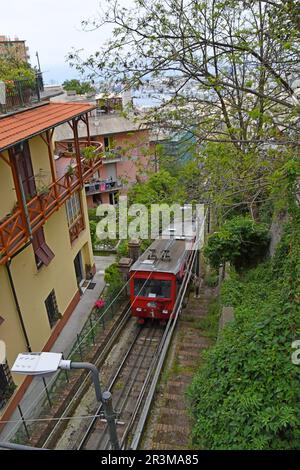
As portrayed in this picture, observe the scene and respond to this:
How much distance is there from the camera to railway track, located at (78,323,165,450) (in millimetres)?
8977

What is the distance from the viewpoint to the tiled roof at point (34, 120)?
805 centimetres

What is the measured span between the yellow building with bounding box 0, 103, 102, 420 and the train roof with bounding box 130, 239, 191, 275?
3226 millimetres

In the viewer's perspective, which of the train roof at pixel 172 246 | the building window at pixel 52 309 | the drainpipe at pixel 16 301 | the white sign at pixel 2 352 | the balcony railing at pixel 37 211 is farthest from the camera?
the train roof at pixel 172 246

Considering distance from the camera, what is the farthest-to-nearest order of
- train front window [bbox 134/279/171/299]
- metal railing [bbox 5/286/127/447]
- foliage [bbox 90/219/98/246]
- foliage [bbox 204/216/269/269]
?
1. foliage [bbox 90/219/98/246]
2. train front window [bbox 134/279/171/299]
3. foliage [bbox 204/216/269/269]
4. metal railing [bbox 5/286/127/447]

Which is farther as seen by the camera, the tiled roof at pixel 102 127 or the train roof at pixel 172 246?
the tiled roof at pixel 102 127

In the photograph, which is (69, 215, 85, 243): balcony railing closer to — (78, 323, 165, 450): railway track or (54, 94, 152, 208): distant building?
(78, 323, 165, 450): railway track

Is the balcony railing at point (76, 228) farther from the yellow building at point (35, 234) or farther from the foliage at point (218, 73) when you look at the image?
the foliage at point (218, 73)

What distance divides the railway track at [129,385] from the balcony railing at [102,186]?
55.7ft

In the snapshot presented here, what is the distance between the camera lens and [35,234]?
11711mm

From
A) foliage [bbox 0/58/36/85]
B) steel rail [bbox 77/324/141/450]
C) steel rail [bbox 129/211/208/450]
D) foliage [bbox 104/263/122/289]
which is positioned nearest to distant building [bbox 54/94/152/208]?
foliage [bbox 104/263/122/289]

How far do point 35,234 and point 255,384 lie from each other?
875cm

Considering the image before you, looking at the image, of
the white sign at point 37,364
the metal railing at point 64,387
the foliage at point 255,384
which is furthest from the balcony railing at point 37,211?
the foliage at point 255,384
